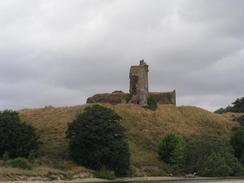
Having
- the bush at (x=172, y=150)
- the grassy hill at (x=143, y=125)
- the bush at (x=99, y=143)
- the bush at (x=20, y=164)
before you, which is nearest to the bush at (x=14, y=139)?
the grassy hill at (x=143, y=125)

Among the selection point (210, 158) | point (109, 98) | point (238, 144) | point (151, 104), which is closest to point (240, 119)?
point (151, 104)

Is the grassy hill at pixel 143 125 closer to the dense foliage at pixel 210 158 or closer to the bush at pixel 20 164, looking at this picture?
the dense foliage at pixel 210 158

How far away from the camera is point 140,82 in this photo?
112 meters

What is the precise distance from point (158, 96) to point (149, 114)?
2133 centimetres

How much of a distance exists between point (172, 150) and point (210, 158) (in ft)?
29.2

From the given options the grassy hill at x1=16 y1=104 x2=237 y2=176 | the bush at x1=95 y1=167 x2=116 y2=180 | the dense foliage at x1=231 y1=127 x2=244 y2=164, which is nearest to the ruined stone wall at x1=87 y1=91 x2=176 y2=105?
the grassy hill at x1=16 y1=104 x2=237 y2=176

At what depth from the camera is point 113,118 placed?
76375 millimetres

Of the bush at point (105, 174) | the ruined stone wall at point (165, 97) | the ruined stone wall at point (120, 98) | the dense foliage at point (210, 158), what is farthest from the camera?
the ruined stone wall at point (165, 97)

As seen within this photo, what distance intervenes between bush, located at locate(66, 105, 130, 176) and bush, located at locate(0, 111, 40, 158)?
621cm

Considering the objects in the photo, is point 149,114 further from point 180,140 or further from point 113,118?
point 113,118

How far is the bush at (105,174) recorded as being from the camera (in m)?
69.6

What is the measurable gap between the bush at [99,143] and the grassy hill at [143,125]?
4.43 metres

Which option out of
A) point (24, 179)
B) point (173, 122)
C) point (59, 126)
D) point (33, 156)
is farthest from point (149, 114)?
point (24, 179)

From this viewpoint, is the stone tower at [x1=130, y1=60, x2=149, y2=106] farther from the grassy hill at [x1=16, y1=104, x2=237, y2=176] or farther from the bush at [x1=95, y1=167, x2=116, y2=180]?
the bush at [x1=95, y1=167, x2=116, y2=180]
